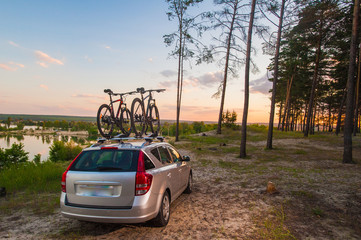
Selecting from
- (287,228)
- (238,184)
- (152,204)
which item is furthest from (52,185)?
(287,228)

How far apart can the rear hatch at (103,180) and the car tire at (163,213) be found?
2.49 ft

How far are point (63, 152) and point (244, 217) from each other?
65.1 ft

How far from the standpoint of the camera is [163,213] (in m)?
4.22

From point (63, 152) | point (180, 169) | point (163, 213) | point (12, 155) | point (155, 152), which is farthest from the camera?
point (63, 152)

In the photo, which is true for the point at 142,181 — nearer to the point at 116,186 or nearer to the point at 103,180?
the point at 116,186

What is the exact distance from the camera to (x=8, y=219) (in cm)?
479

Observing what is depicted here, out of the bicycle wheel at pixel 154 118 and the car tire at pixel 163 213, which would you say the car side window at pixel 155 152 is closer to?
the car tire at pixel 163 213

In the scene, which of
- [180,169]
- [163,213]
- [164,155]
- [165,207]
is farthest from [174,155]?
[163,213]

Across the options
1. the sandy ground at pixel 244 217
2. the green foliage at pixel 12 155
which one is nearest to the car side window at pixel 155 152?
the sandy ground at pixel 244 217

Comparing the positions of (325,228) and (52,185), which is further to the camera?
(52,185)

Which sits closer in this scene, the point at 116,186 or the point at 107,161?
the point at 116,186

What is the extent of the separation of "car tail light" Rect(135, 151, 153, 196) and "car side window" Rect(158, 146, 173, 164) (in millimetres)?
970

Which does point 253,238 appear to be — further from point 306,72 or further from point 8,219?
point 306,72

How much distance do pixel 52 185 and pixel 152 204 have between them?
18.7ft
